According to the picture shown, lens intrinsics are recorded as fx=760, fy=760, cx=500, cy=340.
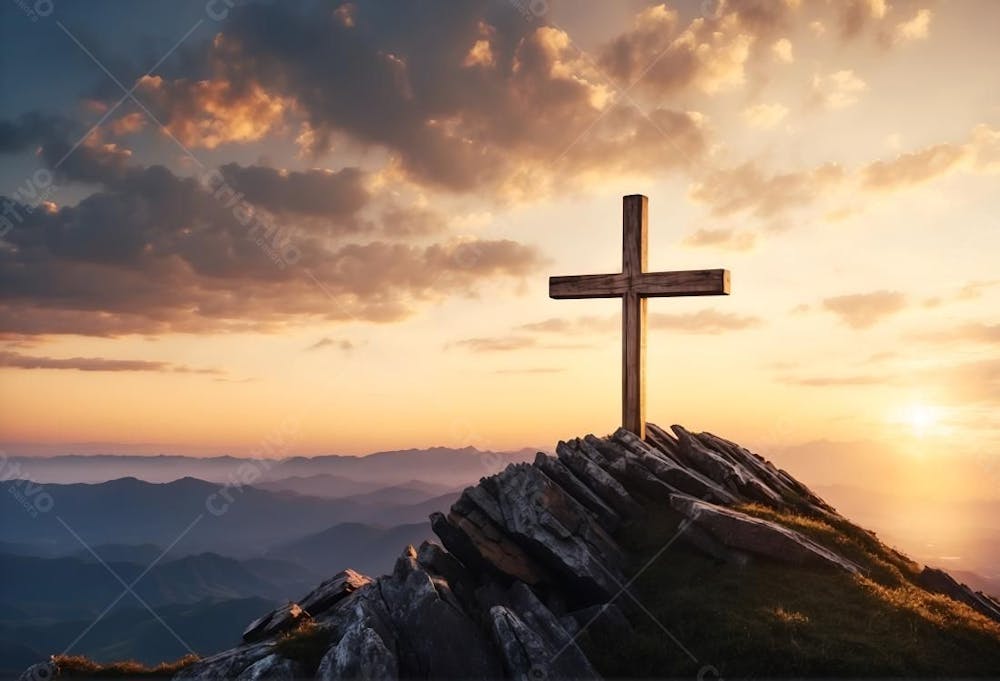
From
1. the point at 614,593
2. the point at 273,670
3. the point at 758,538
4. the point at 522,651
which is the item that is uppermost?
the point at 758,538

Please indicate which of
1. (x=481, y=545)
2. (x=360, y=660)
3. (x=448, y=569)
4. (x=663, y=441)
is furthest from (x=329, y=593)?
(x=663, y=441)

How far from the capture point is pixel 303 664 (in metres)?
16.0

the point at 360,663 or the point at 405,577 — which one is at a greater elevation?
the point at 405,577

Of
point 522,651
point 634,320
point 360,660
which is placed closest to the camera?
point 360,660

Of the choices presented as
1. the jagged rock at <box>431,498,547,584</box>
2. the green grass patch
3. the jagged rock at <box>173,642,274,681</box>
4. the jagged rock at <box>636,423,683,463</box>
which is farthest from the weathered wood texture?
the jagged rock at <box>173,642,274,681</box>

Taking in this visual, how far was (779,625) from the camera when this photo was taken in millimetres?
16266

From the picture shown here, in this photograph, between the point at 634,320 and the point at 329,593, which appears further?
the point at 634,320

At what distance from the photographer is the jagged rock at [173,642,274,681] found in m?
16.5

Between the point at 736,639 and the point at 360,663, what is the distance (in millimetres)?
7701

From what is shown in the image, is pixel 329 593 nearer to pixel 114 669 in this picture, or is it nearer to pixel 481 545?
pixel 481 545

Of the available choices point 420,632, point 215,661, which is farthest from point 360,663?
point 215,661

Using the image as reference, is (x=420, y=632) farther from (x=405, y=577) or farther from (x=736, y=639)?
(x=736, y=639)

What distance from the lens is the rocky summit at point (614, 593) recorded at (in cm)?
1545

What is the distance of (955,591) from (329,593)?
1732cm
